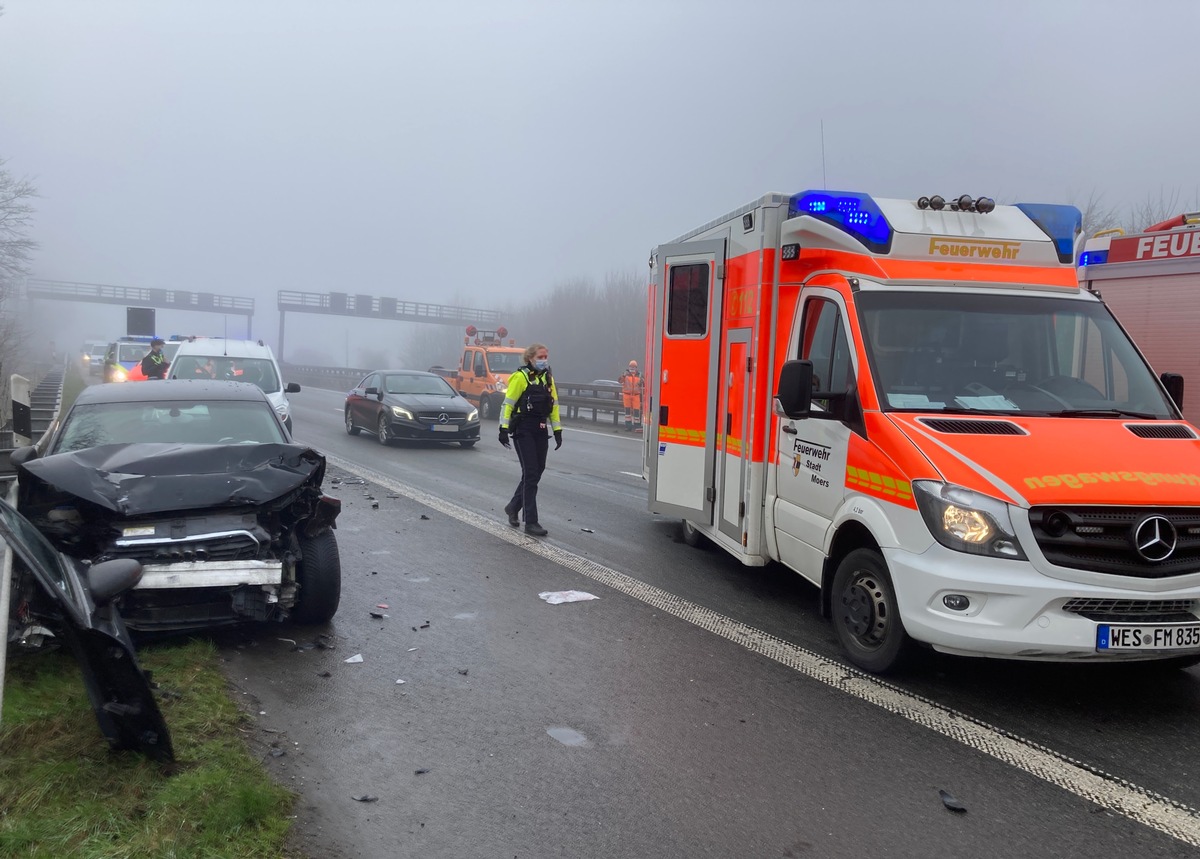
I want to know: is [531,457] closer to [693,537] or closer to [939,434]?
[693,537]

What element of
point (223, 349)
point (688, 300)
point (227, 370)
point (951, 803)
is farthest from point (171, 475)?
point (223, 349)

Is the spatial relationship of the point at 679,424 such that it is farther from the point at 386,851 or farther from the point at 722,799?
the point at 386,851

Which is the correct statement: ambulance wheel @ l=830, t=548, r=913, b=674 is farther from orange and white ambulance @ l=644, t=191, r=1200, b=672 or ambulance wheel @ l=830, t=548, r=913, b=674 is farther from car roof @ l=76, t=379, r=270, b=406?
car roof @ l=76, t=379, r=270, b=406

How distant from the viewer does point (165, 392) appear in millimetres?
7070

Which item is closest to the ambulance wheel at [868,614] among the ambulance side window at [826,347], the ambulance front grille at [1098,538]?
the ambulance front grille at [1098,538]

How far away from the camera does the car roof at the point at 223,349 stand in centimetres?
1485

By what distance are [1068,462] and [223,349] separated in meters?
13.8

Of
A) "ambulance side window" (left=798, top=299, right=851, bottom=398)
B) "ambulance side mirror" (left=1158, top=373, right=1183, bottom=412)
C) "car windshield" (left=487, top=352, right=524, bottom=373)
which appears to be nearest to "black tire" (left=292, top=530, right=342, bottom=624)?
"ambulance side window" (left=798, top=299, right=851, bottom=398)

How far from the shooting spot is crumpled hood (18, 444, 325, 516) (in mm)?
5164

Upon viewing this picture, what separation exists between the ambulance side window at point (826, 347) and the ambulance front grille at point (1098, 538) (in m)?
1.53

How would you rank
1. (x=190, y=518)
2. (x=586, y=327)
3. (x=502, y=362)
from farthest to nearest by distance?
(x=586, y=327), (x=502, y=362), (x=190, y=518)

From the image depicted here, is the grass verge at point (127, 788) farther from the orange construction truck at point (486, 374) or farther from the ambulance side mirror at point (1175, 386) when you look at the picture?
the orange construction truck at point (486, 374)

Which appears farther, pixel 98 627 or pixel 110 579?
pixel 110 579

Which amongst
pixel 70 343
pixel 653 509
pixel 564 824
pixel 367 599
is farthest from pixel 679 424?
pixel 70 343
